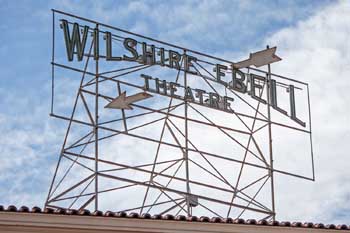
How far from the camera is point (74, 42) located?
21.7m

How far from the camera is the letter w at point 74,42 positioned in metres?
21.5

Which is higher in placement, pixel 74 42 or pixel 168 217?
pixel 74 42

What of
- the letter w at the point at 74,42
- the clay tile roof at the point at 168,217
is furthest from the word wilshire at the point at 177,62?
the clay tile roof at the point at 168,217

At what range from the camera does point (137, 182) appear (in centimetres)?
2167

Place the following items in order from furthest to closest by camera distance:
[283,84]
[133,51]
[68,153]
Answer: [283,84]
[133,51]
[68,153]

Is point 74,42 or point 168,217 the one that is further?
point 74,42

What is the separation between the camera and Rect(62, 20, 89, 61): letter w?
2152cm

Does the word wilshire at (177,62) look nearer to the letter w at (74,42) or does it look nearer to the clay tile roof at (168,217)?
the letter w at (74,42)

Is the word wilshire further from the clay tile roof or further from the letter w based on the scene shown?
the clay tile roof

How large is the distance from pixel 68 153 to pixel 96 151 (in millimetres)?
613

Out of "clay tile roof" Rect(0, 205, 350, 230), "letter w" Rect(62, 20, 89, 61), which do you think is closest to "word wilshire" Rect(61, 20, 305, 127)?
"letter w" Rect(62, 20, 89, 61)

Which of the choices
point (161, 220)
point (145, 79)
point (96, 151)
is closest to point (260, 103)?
point (145, 79)

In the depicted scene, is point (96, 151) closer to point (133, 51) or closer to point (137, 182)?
point (137, 182)

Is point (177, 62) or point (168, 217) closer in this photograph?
point (168, 217)
